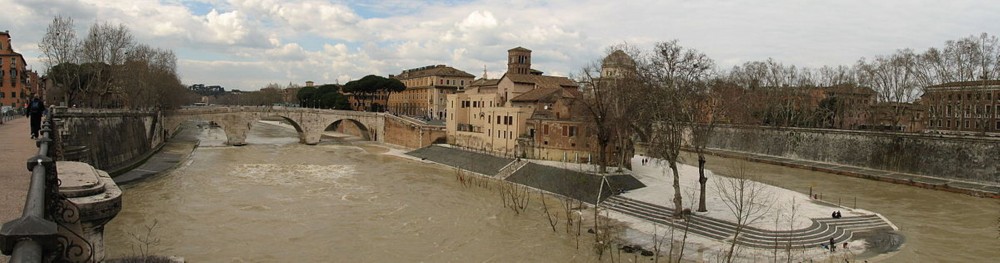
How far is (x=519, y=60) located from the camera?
223ft

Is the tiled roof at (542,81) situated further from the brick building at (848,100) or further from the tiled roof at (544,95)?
the brick building at (848,100)

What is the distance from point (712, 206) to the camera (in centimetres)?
2623

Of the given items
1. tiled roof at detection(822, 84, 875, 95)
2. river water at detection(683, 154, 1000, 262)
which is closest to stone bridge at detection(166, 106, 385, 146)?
river water at detection(683, 154, 1000, 262)

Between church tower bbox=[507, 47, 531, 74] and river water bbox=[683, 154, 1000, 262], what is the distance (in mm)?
28729

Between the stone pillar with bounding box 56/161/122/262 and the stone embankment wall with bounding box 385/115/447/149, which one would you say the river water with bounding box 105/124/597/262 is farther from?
the stone embankment wall with bounding box 385/115/447/149

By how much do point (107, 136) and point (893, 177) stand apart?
4644 centimetres

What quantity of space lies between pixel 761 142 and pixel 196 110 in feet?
170

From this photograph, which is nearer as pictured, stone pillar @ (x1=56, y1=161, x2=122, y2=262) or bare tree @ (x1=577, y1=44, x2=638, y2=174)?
stone pillar @ (x1=56, y1=161, x2=122, y2=262)

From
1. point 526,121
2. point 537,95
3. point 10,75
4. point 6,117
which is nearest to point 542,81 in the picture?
point 537,95

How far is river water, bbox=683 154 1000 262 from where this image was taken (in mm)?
21078

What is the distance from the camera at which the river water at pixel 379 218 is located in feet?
65.9

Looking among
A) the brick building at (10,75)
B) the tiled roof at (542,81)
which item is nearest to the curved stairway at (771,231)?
the tiled roof at (542,81)

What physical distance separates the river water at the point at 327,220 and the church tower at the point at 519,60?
30.0 metres

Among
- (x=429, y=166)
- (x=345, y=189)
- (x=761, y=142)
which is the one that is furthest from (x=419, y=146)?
(x=761, y=142)
